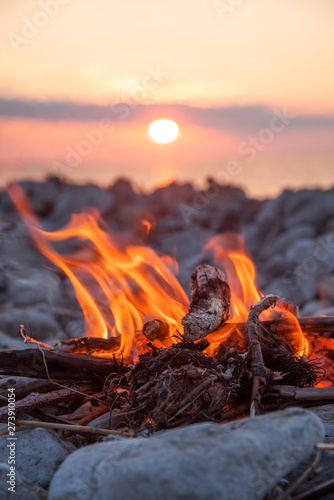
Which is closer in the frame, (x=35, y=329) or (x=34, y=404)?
(x=34, y=404)

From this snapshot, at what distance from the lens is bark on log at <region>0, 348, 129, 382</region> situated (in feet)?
12.6

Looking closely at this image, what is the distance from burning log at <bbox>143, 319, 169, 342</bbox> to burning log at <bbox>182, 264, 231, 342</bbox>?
25 centimetres

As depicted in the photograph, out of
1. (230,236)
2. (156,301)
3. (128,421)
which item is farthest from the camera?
(230,236)

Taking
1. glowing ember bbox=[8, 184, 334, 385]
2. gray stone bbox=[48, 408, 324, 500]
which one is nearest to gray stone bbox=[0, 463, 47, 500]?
gray stone bbox=[48, 408, 324, 500]

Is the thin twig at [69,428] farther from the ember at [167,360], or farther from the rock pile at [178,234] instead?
the rock pile at [178,234]

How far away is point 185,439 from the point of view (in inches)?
95.3

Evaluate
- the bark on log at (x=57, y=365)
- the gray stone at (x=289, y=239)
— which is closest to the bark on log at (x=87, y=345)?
the bark on log at (x=57, y=365)

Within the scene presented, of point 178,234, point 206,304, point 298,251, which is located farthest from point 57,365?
point 178,234

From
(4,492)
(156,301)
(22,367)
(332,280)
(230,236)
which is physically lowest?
(4,492)

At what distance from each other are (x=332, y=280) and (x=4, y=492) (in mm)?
10022

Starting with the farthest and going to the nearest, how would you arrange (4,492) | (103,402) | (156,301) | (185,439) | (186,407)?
(156,301) < (103,402) < (186,407) < (4,492) < (185,439)

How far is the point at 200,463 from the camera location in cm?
216

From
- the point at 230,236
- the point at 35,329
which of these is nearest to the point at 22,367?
the point at 35,329

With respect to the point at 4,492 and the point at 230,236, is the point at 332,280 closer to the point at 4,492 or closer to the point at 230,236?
the point at 230,236
